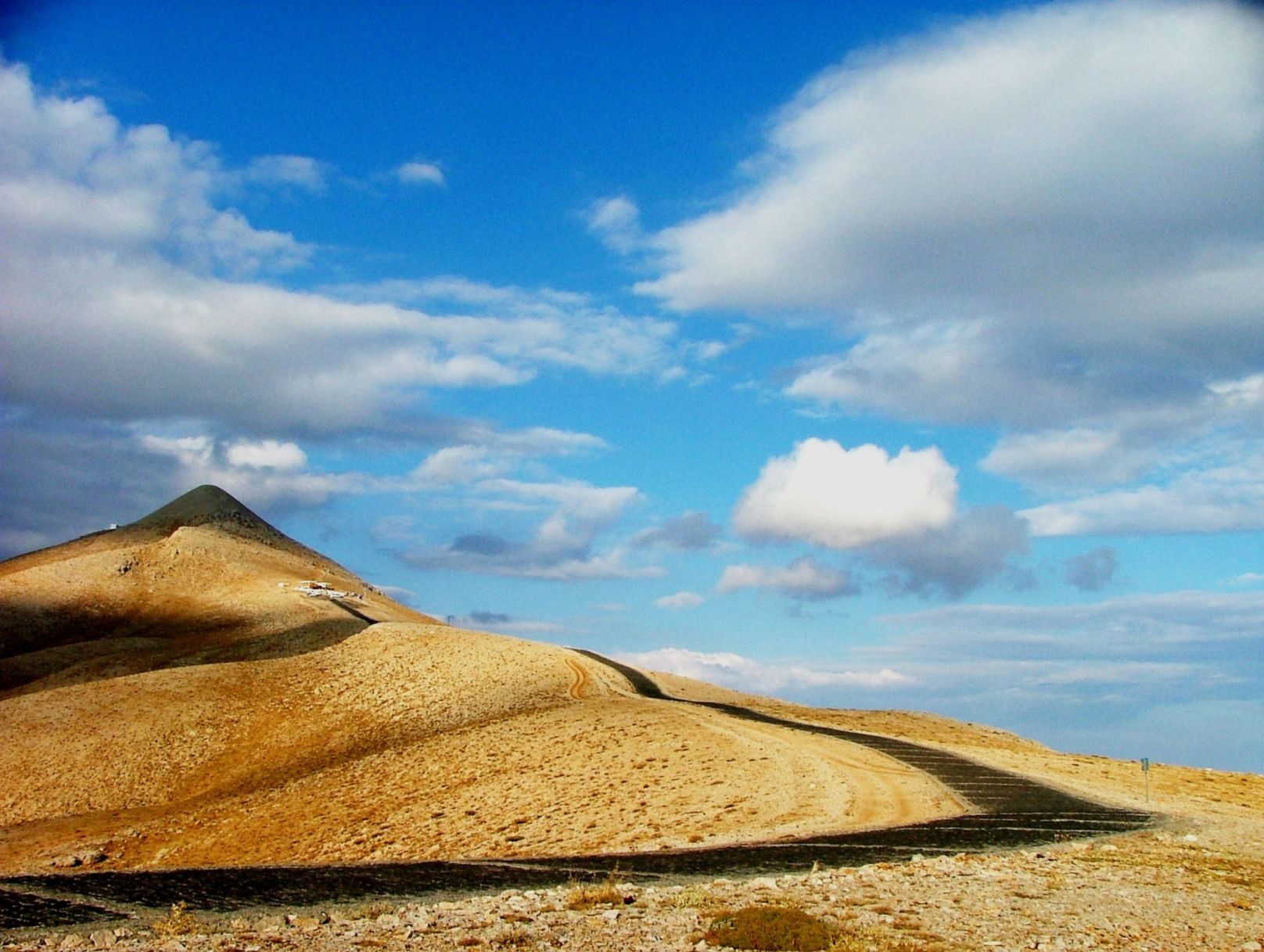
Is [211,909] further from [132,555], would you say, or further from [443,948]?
[132,555]

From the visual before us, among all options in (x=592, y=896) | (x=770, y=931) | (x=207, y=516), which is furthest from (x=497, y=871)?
(x=207, y=516)

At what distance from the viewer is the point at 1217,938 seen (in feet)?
46.3

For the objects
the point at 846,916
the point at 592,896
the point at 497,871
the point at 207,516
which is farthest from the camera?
the point at 207,516

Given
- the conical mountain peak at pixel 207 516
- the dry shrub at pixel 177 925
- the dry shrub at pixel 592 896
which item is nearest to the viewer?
the dry shrub at pixel 177 925

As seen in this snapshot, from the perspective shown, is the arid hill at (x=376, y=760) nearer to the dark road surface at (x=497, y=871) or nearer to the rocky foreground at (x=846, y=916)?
the dark road surface at (x=497, y=871)

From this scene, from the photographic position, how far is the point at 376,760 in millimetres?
43906

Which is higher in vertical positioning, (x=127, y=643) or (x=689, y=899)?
(x=127, y=643)

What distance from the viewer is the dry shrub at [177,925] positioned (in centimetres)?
1232

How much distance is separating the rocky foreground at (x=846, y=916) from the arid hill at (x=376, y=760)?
833 centimetres

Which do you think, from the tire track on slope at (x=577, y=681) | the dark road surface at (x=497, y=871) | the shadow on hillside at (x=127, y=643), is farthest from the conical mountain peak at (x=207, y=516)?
the dark road surface at (x=497, y=871)

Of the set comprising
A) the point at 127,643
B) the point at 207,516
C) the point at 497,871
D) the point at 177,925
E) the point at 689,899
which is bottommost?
the point at 497,871

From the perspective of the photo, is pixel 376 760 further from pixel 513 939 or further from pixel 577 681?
pixel 513 939

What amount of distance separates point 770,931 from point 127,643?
80.6 meters

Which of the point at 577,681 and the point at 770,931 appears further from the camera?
Answer: the point at 577,681
